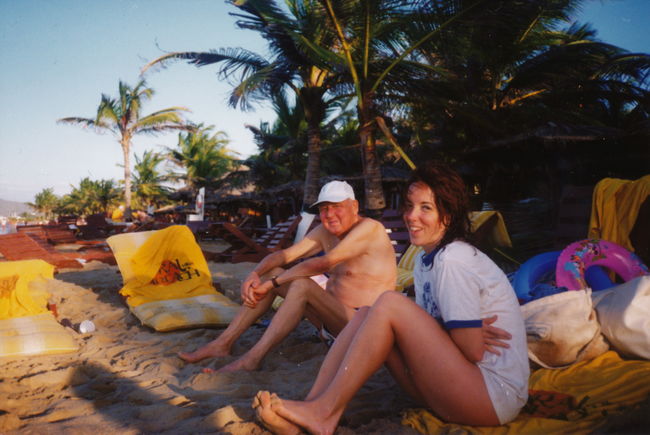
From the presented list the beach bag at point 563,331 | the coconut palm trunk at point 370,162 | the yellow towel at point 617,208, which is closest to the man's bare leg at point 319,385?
the beach bag at point 563,331

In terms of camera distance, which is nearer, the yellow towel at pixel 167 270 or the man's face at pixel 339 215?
the man's face at pixel 339 215

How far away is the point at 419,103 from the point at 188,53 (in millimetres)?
6312

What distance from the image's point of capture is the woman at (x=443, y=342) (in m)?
1.42

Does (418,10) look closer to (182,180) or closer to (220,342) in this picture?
(220,342)

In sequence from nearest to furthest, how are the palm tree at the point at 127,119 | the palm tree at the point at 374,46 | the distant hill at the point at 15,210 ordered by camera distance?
the palm tree at the point at 374,46
the palm tree at the point at 127,119
the distant hill at the point at 15,210

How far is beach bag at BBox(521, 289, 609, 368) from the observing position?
1.98 m

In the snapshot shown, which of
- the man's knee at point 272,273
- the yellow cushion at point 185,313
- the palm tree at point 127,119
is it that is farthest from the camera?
the palm tree at point 127,119

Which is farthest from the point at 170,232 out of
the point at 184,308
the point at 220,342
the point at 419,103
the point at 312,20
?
the point at 419,103

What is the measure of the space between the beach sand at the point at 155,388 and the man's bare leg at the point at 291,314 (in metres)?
0.09

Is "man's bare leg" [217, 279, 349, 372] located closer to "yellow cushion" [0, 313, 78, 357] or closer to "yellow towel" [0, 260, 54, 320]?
"yellow cushion" [0, 313, 78, 357]

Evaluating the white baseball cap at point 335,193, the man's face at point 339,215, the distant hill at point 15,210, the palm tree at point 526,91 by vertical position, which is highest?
the palm tree at point 526,91

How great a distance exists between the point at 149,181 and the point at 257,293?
3515cm

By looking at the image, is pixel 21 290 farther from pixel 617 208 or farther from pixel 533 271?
pixel 617 208

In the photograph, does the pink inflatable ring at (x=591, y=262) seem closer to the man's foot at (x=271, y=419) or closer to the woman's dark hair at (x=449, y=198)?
the woman's dark hair at (x=449, y=198)
